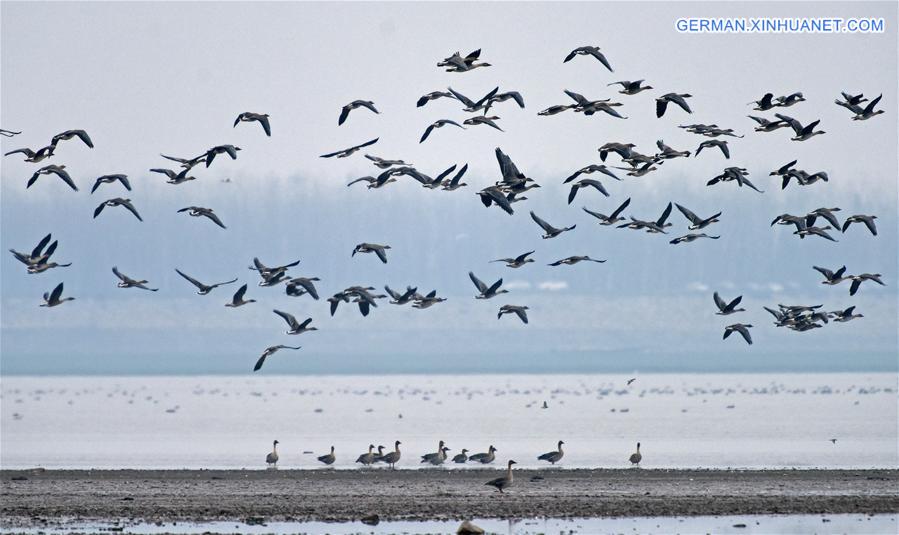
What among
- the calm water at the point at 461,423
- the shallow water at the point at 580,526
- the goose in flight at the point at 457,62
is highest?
the goose in flight at the point at 457,62

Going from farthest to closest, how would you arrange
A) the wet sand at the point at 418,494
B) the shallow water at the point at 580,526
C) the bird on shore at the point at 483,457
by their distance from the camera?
the bird on shore at the point at 483,457 < the wet sand at the point at 418,494 < the shallow water at the point at 580,526

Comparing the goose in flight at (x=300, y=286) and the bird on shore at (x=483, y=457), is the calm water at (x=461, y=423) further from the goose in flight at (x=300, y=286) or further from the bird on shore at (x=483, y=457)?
the goose in flight at (x=300, y=286)

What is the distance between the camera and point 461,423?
58312 mm

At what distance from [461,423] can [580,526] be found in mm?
31071

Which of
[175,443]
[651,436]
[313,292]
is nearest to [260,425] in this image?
[175,443]

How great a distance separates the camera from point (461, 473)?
122ft

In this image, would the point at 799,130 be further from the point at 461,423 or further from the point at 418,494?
the point at 461,423

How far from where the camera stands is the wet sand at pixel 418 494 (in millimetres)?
Answer: 29172

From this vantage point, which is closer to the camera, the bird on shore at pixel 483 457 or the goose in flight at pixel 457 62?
the goose in flight at pixel 457 62

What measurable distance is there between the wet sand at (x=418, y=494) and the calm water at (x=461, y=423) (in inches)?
133

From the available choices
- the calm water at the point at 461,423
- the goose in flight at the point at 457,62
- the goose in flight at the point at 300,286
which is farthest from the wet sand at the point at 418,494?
the goose in flight at the point at 457,62

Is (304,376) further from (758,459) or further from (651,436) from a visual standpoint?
(758,459)

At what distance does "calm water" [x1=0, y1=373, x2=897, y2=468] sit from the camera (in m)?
42.7

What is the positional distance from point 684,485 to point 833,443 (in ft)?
45.5
